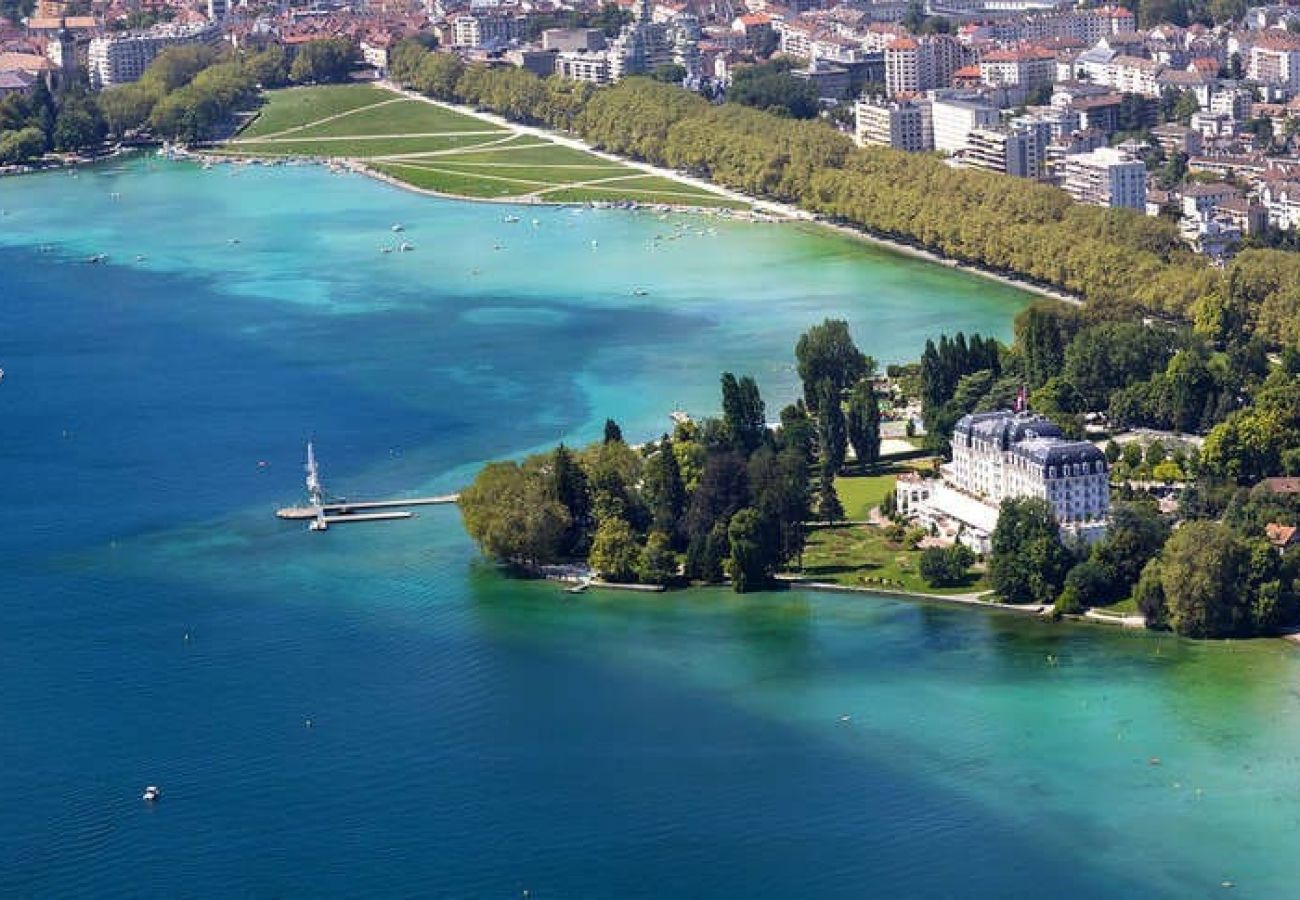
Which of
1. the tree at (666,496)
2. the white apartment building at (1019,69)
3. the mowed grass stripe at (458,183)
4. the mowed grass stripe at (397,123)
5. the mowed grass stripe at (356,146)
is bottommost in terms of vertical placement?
the tree at (666,496)

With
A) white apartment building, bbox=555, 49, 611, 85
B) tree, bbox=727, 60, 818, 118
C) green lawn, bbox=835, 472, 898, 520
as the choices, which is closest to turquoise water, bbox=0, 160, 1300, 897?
green lawn, bbox=835, 472, 898, 520

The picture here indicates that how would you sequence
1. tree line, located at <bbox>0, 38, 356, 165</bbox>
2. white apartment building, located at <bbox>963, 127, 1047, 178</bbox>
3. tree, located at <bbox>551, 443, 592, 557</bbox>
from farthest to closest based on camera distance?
tree line, located at <bbox>0, 38, 356, 165</bbox>
white apartment building, located at <bbox>963, 127, 1047, 178</bbox>
tree, located at <bbox>551, 443, 592, 557</bbox>

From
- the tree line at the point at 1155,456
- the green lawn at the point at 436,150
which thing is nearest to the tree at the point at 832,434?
the tree line at the point at 1155,456

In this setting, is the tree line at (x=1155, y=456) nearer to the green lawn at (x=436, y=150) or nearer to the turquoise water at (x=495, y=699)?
the turquoise water at (x=495, y=699)

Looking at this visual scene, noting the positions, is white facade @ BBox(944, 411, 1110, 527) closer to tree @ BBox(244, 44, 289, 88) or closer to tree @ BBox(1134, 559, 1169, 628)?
tree @ BBox(1134, 559, 1169, 628)

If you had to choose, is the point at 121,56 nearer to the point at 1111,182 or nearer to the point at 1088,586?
the point at 1111,182

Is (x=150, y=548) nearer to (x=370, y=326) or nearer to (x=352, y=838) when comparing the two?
(x=352, y=838)
